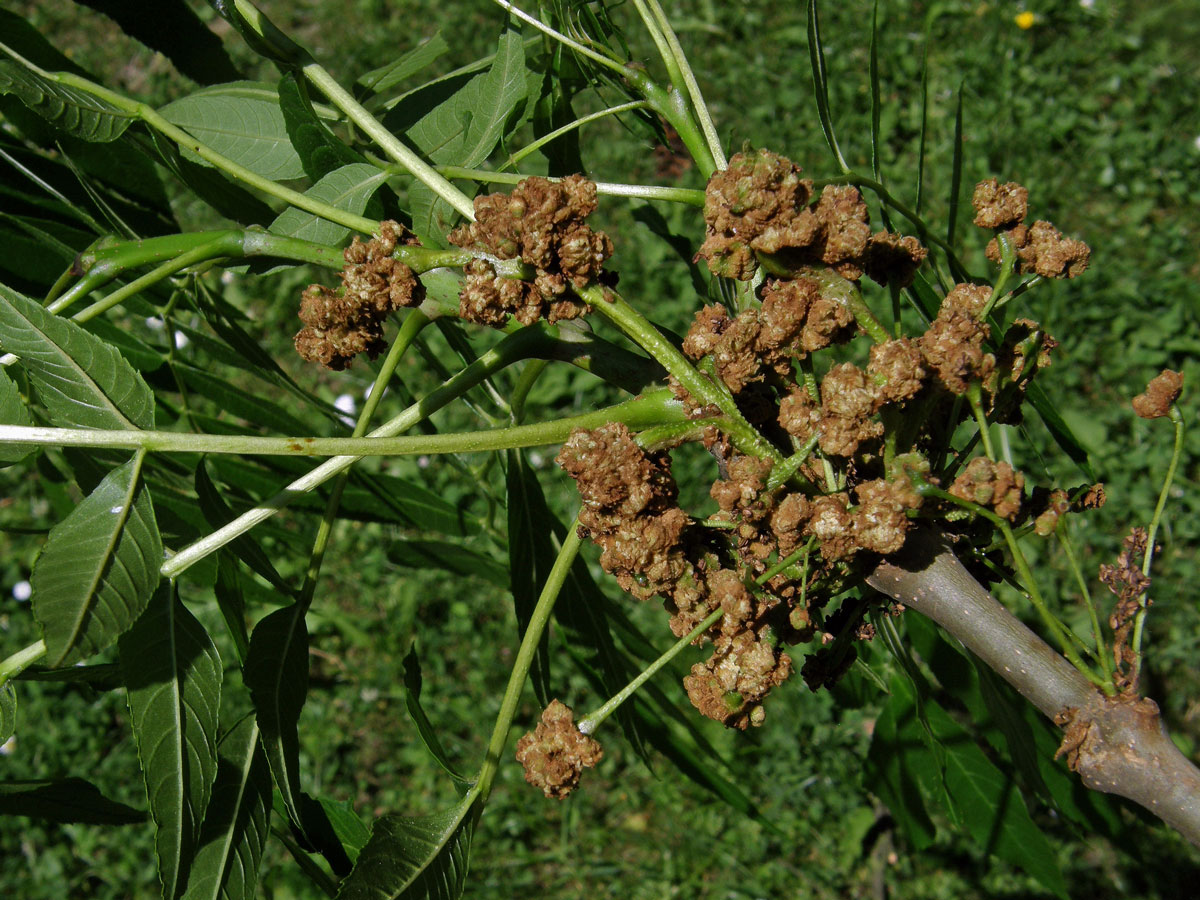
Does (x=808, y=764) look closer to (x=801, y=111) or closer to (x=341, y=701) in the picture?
(x=341, y=701)


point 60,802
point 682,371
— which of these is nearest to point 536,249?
point 682,371

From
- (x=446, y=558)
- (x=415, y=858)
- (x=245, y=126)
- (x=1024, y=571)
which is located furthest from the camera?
(x=446, y=558)

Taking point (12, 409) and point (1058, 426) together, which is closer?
point (12, 409)

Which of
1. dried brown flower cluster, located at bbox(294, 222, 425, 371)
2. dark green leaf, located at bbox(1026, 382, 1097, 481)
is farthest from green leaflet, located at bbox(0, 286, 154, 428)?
dark green leaf, located at bbox(1026, 382, 1097, 481)

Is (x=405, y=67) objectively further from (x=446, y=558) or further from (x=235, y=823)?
(x=235, y=823)

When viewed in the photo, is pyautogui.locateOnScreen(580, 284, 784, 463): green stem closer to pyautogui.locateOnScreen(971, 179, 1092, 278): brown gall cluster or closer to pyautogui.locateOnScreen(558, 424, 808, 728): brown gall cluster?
pyautogui.locateOnScreen(558, 424, 808, 728): brown gall cluster

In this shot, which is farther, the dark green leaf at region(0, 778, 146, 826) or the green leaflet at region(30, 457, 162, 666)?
the dark green leaf at region(0, 778, 146, 826)

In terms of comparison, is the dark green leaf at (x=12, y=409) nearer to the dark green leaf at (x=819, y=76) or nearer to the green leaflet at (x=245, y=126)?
the green leaflet at (x=245, y=126)
